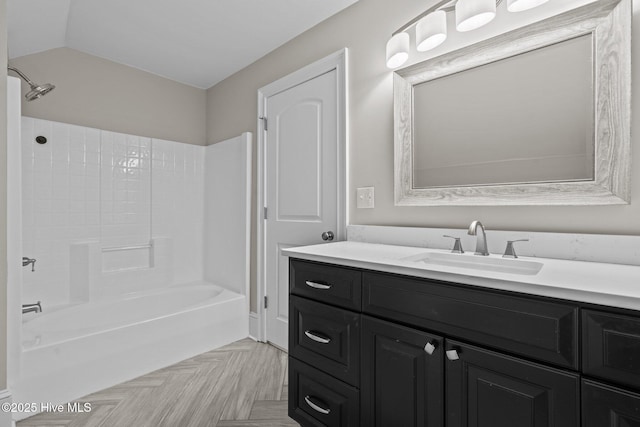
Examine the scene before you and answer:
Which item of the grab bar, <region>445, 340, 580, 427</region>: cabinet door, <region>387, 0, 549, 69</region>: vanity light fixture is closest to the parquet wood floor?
<region>445, 340, 580, 427</region>: cabinet door

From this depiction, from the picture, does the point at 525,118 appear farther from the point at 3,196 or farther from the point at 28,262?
the point at 28,262

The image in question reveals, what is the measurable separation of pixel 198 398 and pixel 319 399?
0.86 m

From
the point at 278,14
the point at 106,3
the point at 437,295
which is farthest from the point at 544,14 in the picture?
the point at 106,3

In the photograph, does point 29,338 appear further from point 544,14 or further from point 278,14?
point 544,14

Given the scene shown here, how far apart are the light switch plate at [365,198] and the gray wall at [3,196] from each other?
1.79 metres

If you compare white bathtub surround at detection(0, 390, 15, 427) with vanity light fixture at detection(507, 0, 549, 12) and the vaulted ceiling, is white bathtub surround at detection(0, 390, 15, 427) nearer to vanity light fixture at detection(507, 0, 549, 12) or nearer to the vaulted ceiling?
the vaulted ceiling

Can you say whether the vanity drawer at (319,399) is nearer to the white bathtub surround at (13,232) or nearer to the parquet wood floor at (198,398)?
the parquet wood floor at (198,398)

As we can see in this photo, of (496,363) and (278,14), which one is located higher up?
(278,14)

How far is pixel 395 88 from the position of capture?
171 centimetres

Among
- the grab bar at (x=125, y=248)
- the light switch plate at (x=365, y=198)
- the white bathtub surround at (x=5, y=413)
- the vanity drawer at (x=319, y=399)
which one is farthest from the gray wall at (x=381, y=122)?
the white bathtub surround at (x=5, y=413)

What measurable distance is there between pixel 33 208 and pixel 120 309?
961 mm

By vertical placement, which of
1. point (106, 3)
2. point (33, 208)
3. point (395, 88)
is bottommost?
point (33, 208)

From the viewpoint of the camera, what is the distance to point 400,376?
3.56ft

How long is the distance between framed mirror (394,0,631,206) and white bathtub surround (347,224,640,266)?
0.14 m
